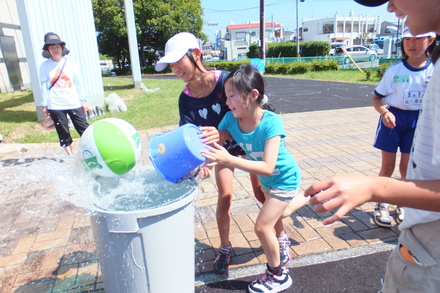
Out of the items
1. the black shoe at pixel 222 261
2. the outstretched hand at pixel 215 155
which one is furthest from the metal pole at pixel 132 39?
the outstretched hand at pixel 215 155

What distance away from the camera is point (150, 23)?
3400 cm

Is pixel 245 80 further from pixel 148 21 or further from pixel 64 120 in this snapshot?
pixel 148 21

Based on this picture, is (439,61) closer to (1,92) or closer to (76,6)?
(76,6)

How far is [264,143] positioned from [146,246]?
3.29 feet

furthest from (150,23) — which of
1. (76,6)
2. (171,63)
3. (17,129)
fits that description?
(171,63)

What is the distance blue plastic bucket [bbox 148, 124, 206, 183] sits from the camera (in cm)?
173

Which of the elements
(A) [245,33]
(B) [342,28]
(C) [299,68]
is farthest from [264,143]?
(B) [342,28]

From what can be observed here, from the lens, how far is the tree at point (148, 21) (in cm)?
3406

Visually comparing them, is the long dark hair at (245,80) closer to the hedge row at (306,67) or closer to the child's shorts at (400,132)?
the child's shorts at (400,132)

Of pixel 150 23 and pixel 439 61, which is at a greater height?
pixel 150 23

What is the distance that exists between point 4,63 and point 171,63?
14.7 m

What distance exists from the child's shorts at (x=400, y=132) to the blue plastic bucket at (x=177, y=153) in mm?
2095

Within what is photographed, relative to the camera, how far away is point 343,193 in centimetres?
91

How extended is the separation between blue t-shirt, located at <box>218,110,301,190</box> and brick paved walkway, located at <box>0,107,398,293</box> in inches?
34.6
